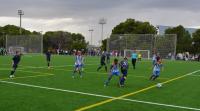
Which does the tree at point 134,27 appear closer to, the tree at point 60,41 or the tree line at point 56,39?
the tree line at point 56,39

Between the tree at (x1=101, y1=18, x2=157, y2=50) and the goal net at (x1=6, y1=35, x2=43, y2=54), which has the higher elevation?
the tree at (x1=101, y1=18, x2=157, y2=50)

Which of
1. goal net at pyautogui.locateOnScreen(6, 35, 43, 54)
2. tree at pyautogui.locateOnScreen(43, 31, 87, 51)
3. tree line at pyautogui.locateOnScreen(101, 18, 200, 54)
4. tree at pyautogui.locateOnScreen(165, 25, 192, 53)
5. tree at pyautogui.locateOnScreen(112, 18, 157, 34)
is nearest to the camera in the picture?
goal net at pyautogui.locateOnScreen(6, 35, 43, 54)

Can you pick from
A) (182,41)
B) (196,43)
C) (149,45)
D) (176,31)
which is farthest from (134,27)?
(149,45)

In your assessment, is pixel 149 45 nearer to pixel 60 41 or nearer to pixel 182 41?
pixel 182 41

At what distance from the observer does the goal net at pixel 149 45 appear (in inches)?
2402

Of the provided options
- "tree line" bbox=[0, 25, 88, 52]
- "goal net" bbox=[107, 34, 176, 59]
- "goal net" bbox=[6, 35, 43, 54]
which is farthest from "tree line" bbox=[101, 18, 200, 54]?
"goal net" bbox=[6, 35, 43, 54]

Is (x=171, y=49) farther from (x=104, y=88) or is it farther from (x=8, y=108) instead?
(x=8, y=108)

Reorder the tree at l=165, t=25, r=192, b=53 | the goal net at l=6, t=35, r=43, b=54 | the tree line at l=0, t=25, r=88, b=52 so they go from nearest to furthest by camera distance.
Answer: the goal net at l=6, t=35, r=43, b=54, the tree at l=165, t=25, r=192, b=53, the tree line at l=0, t=25, r=88, b=52

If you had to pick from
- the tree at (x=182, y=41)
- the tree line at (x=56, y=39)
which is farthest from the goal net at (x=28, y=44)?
the tree line at (x=56, y=39)

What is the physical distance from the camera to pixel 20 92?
49.5 ft

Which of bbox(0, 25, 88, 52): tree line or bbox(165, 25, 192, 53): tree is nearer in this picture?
bbox(165, 25, 192, 53): tree

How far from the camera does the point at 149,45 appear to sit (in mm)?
62250

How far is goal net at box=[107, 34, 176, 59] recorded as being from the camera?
200 ft

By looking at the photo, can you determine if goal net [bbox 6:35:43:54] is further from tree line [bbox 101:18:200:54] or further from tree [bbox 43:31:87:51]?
tree [bbox 43:31:87:51]
